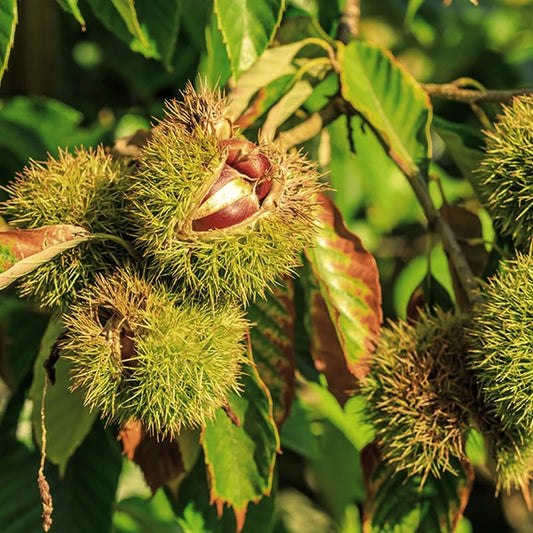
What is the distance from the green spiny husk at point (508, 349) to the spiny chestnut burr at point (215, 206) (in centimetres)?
30

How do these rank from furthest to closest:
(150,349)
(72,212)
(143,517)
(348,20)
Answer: (143,517), (348,20), (72,212), (150,349)

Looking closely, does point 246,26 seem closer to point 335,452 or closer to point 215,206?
point 215,206

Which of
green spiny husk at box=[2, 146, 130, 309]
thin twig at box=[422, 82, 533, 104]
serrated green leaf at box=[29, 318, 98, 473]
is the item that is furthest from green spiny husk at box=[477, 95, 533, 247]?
serrated green leaf at box=[29, 318, 98, 473]

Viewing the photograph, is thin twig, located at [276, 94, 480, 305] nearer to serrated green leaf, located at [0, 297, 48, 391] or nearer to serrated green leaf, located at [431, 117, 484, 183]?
serrated green leaf, located at [431, 117, 484, 183]

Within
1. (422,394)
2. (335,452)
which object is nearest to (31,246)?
(422,394)

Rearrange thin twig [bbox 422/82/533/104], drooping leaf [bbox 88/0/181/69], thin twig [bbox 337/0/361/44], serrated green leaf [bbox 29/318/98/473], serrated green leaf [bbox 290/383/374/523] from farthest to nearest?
1. serrated green leaf [bbox 290/383/374/523]
2. thin twig [bbox 337/0/361/44]
3. drooping leaf [bbox 88/0/181/69]
4. thin twig [bbox 422/82/533/104]
5. serrated green leaf [bbox 29/318/98/473]

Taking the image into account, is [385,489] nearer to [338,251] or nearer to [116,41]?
[338,251]

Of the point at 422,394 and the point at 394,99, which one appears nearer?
the point at 422,394

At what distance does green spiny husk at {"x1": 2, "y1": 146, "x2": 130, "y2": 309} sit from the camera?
41.8 inches

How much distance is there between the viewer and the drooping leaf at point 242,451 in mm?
1209

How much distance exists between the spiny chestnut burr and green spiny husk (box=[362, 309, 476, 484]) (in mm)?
281

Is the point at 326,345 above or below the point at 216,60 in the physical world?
below

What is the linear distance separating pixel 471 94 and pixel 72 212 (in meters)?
0.79

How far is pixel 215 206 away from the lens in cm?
100
